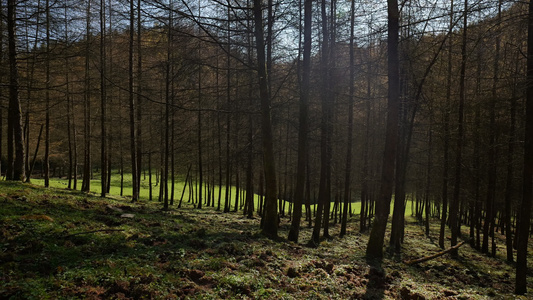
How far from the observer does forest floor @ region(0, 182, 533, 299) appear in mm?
4453

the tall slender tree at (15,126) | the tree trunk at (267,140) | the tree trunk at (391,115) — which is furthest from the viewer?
the tall slender tree at (15,126)

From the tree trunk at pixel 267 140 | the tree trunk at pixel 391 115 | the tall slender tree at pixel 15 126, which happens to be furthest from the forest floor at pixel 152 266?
the tall slender tree at pixel 15 126

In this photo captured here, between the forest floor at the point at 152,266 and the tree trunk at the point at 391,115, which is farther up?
the tree trunk at the point at 391,115

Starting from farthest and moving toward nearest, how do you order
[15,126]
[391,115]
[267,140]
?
1. [15,126]
2. [267,140]
3. [391,115]

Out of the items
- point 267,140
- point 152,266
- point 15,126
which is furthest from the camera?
point 15,126

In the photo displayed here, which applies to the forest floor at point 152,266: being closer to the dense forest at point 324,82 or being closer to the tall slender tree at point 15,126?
the dense forest at point 324,82

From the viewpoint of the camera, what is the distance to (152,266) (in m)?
5.38

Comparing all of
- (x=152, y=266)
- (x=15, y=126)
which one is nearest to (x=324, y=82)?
(x=152, y=266)

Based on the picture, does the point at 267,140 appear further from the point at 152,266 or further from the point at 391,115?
the point at 152,266

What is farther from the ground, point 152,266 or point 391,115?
point 391,115

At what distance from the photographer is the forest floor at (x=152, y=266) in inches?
175

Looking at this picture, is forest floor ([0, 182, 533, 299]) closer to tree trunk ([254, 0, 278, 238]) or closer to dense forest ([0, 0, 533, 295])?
tree trunk ([254, 0, 278, 238])

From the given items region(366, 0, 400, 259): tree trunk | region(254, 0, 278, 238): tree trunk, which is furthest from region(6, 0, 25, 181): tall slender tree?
region(366, 0, 400, 259): tree trunk

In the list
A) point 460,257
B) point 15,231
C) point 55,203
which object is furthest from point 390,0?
point 460,257
